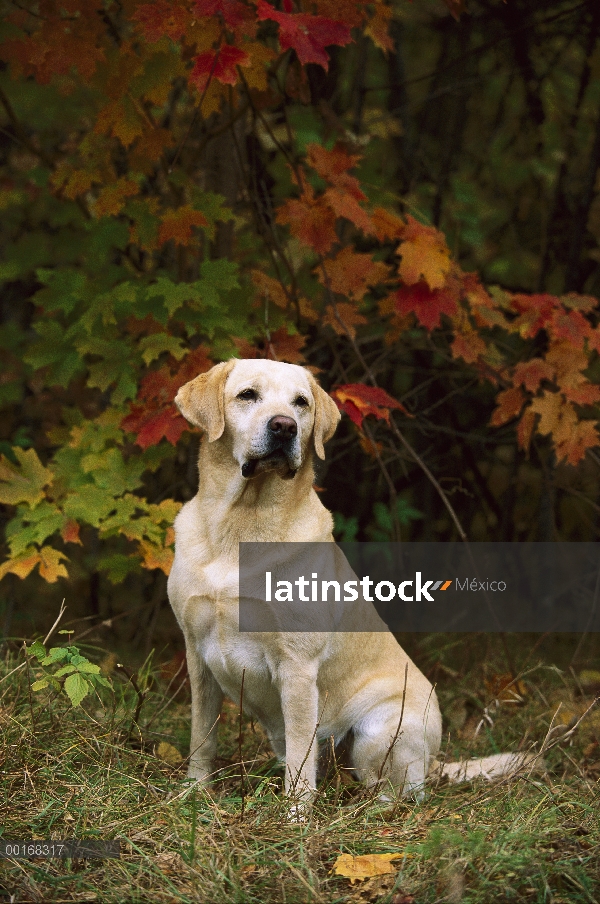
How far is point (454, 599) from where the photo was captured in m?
6.04

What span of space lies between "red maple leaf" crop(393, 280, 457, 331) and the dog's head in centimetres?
98

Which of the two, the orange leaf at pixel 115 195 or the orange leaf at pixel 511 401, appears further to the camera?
the orange leaf at pixel 511 401

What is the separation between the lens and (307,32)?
3457mm

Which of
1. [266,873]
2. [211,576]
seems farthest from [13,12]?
[266,873]

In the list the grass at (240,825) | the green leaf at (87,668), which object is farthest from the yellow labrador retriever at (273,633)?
the green leaf at (87,668)

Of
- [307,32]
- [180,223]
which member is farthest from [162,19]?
[180,223]

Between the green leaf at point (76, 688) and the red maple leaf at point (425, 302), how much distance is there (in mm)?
2172

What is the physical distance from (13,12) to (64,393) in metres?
2.58

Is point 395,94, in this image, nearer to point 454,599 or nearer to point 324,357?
point 324,357

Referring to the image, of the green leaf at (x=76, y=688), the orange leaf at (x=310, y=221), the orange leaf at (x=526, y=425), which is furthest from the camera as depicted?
the orange leaf at (x=526, y=425)

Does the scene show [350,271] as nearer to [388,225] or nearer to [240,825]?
[388,225]

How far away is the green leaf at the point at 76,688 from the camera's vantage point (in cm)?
298

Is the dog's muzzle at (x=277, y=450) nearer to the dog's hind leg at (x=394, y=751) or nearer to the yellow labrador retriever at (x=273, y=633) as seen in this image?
the yellow labrador retriever at (x=273, y=633)

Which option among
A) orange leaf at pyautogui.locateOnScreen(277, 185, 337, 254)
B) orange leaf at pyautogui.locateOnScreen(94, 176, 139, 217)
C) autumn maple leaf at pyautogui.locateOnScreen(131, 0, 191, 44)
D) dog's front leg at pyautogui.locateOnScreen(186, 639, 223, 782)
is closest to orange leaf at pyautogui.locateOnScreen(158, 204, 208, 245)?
orange leaf at pyautogui.locateOnScreen(94, 176, 139, 217)
